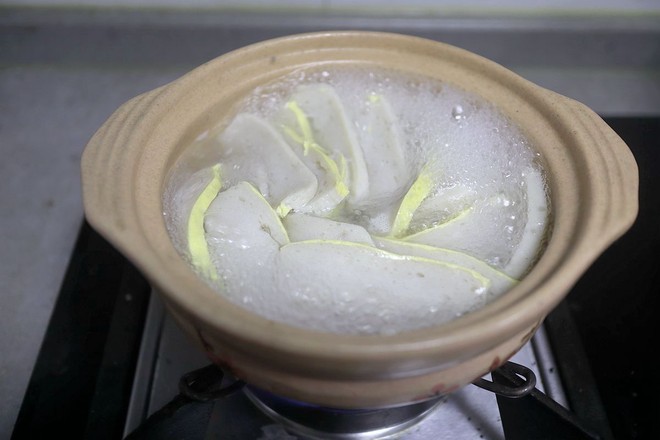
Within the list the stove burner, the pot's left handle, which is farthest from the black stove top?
the pot's left handle

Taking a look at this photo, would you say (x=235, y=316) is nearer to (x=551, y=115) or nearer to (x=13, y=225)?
(x=551, y=115)

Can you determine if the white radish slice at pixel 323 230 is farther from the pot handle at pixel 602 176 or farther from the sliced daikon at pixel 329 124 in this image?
the pot handle at pixel 602 176

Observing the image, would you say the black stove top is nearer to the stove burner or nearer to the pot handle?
the stove burner

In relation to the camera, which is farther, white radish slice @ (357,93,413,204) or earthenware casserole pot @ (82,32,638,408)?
white radish slice @ (357,93,413,204)

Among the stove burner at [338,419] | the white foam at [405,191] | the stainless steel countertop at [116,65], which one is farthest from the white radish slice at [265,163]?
the stainless steel countertop at [116,65]

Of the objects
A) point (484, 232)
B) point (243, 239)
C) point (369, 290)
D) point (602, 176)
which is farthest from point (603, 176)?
point (243, 239)

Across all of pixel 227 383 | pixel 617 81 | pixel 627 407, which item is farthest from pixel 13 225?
pixel 617 81

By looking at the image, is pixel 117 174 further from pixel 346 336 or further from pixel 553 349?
pixel 553 349
